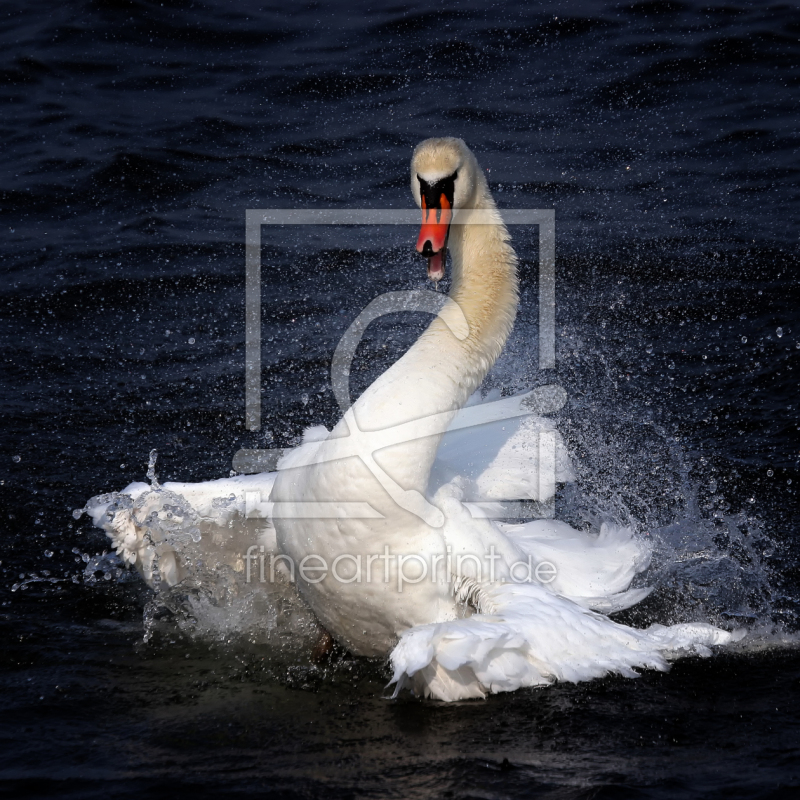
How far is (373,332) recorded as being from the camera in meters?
9.04

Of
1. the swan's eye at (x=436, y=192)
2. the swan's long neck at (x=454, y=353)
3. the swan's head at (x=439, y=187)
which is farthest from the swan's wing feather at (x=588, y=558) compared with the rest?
the swan's eye at (x=436, y=192)

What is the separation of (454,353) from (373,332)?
14.1 ft

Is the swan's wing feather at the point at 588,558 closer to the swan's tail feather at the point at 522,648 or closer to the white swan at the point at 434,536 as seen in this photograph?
the white swan at the point at 434,536

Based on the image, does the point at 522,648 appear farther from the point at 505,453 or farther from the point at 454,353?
the point at 505,453

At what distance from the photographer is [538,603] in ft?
14.7

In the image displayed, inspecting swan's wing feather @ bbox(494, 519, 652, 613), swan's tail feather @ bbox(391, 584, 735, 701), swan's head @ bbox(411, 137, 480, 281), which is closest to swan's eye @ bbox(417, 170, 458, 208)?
swan's head @ bbox(411, 137, 480, 281)

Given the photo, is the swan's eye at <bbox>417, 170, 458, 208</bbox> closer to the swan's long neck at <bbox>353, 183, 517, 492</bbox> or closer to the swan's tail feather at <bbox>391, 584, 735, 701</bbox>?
the swan's long neck at <bbox>353, 183, 517, 492</bbox>

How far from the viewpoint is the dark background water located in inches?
176

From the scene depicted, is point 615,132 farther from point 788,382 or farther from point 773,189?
point 788,382

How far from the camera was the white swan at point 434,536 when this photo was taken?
171 inches

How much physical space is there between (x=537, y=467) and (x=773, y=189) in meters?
7.20

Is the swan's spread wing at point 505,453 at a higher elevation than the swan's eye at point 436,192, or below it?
below

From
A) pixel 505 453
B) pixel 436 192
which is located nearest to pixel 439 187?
pixel 436 192

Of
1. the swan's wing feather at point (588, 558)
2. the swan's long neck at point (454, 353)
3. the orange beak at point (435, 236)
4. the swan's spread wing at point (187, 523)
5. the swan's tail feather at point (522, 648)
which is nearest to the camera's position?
the swan's tail feather at point (522, 648)
